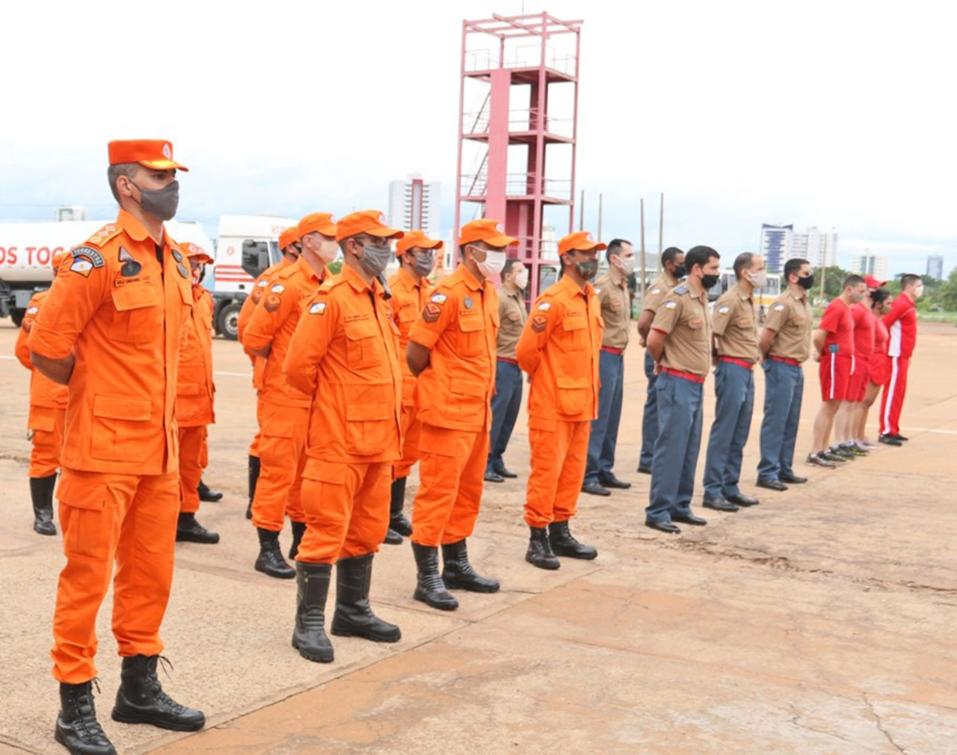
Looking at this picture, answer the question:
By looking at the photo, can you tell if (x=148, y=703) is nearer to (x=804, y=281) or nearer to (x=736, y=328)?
(x=736, y=328)

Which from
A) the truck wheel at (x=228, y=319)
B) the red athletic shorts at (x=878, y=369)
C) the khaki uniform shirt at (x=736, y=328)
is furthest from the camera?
the truck wheel at (x=228, y=319)

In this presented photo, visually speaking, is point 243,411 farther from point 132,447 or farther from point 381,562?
point 132,447

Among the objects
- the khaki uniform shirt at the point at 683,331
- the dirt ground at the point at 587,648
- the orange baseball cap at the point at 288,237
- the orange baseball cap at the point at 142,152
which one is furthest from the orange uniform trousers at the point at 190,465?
the orange baseball cap at the point at 142,152

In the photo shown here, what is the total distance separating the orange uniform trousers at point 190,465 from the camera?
283 inches

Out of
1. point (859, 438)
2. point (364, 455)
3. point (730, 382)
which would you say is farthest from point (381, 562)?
point (859, 438)

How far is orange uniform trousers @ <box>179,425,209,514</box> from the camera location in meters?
7.20

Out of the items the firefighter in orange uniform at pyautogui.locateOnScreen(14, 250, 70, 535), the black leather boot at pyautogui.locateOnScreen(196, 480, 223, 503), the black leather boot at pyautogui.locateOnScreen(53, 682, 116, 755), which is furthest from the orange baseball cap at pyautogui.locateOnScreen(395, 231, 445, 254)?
the black leather boot at pyautogui.locateOnScreen(53, 682, 116, 755)

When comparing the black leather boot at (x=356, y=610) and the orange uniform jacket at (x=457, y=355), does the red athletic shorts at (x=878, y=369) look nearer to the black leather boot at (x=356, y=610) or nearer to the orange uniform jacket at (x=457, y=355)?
the orange uniform jacket at (x=457, y=355)

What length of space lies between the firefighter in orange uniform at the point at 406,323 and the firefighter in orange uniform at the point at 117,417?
129 inches

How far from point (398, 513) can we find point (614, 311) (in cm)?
320

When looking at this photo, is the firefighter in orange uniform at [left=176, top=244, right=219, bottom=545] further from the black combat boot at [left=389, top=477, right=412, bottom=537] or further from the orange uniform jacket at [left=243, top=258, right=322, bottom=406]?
the black combat boot at [left=389, top=477, right=412, bottom=537]

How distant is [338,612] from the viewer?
17.6ft

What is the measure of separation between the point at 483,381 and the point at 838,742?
2576 millimetres

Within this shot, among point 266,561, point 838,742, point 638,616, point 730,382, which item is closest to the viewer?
point 838,742
